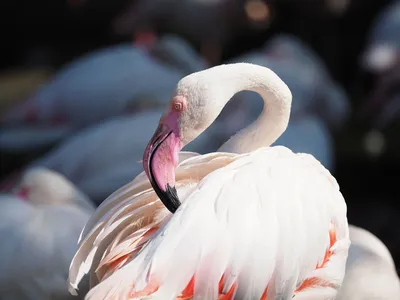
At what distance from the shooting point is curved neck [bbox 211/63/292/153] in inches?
112

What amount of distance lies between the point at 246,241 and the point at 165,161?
32 centimetres

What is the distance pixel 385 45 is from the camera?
739cm

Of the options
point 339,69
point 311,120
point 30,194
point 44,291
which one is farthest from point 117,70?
point 339,69

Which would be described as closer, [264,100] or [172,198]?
[172,198]

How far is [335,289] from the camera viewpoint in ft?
9.32

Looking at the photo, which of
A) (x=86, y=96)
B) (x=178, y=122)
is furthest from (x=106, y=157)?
(x=178, y=122)

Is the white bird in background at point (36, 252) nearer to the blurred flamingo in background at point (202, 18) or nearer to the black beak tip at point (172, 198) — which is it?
the black beak tip at point (172, 198)

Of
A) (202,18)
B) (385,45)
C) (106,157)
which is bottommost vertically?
(385,45)

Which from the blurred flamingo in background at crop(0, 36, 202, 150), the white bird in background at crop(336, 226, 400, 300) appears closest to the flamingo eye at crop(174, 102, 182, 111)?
the white bird in background at crop(336, 226, 400, 300)

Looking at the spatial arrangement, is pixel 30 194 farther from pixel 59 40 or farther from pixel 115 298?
pixel 59 40

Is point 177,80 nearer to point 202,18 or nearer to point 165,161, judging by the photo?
point 202,18

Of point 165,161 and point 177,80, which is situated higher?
point 165,161

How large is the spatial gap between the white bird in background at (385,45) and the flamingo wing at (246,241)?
14.3 ft

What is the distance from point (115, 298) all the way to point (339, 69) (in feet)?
22.4
